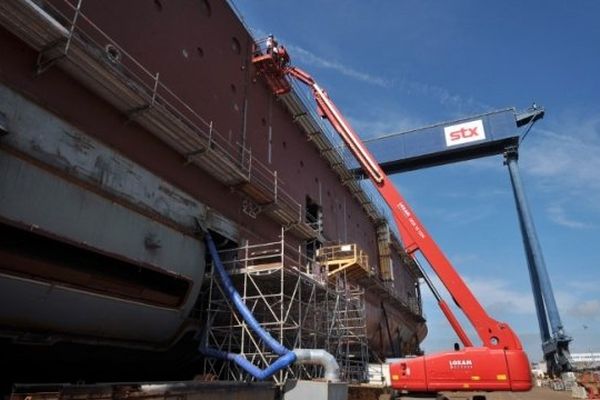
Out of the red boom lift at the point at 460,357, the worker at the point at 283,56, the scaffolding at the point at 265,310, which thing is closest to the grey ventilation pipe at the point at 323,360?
the scaffolding at the point at 265,310

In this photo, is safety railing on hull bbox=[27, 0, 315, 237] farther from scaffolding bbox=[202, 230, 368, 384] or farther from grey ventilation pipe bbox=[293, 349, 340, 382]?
grey ventilation pipe bbox=[293, 349, 340, 382]

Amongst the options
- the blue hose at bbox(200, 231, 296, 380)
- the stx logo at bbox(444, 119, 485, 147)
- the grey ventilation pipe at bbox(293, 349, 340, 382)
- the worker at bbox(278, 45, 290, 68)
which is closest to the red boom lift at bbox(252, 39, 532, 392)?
the grey ventilation pipe at bbox(293, 349, 340, 382)

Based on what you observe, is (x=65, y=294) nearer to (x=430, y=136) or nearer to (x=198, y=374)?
(x=198, y=374)

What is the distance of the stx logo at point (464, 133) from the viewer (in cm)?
3953

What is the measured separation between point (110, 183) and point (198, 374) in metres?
8.34

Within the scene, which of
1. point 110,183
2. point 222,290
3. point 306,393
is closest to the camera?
point 110,183

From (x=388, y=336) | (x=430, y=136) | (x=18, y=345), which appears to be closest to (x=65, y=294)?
(x=18, y=345)

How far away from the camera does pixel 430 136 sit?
1609 inches

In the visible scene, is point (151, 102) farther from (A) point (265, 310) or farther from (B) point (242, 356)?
(A) point (265, 310)

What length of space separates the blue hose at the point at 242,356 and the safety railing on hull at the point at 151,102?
2836mm

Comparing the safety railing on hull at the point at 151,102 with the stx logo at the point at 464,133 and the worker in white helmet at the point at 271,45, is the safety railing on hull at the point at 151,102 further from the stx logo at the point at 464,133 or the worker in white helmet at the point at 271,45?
the stx logo at the point at 464,133

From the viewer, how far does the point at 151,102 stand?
1306 centimetres

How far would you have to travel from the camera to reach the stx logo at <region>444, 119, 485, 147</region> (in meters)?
39.5

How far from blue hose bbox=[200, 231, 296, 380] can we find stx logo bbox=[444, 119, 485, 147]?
2970 centimetres
